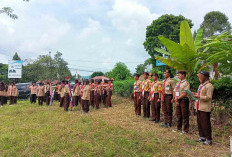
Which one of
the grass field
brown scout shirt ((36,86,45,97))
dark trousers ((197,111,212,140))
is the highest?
brown scout shirt ((36,86,45,97))

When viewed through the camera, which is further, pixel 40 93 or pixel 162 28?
pixel 162 28

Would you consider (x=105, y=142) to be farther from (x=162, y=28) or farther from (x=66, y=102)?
(x=162, y=28)

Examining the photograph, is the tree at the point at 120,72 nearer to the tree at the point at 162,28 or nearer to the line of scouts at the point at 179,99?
the tree at the point at 162,28

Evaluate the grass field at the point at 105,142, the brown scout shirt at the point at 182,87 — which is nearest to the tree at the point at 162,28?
the brown scout shirt at the point at 182,87

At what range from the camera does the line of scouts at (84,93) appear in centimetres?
936

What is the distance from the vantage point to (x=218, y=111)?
554 cm

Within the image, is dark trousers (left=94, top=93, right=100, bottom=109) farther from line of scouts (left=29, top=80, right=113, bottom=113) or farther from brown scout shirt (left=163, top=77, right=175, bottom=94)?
brown scout shirt (left=163, top=77, right=175, bottom=94)

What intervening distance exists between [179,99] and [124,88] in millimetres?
8272

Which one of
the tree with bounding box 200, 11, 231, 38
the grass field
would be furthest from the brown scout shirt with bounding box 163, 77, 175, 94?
the tree with bounding box 200, 11, 231, 38

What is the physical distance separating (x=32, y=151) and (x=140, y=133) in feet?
8.82

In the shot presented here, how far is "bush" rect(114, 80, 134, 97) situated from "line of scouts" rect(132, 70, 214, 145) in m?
4.80

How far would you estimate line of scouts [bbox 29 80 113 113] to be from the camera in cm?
936

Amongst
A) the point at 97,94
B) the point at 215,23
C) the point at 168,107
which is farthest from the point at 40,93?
the point at 215,23

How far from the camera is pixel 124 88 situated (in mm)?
13523
